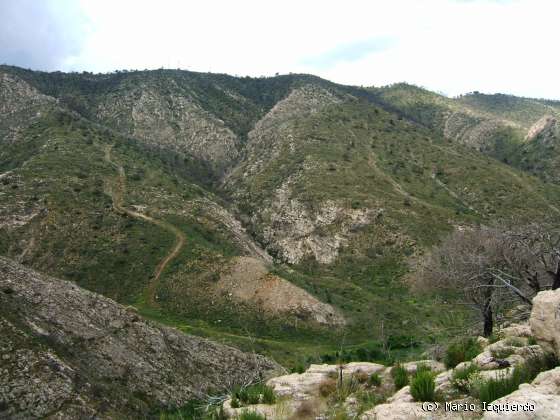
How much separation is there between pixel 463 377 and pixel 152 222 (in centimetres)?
6220

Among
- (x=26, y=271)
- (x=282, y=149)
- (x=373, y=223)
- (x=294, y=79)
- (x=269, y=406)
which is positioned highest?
(x=294, y=79)

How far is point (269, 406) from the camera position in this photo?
10094 mm

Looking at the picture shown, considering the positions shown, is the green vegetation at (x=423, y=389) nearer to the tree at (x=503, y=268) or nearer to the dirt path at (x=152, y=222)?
the tree at (x=503, y=268)

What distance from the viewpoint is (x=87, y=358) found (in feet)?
73.9

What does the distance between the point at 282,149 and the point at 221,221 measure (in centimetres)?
3701

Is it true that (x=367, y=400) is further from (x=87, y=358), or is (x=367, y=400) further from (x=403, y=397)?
(x=87, y=358)

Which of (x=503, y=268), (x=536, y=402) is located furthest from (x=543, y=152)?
(x=536, y=402)

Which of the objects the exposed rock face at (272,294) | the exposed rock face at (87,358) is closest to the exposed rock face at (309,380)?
the exposed rock face at (87,358)

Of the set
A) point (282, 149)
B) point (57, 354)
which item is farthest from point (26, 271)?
point (282, 149)

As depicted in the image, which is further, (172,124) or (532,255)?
(172,124)

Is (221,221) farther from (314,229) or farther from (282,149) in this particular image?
(282,149)

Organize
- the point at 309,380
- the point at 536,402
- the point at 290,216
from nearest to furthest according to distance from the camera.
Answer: the point at 536,402 < the point at 309,380 < the point at 290,216

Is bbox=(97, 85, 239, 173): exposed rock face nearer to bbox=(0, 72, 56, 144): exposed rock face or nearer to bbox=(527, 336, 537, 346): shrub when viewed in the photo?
bbox=(0, 72, 56, 144): exposed rock face

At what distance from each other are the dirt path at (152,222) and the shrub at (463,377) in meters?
45.1
